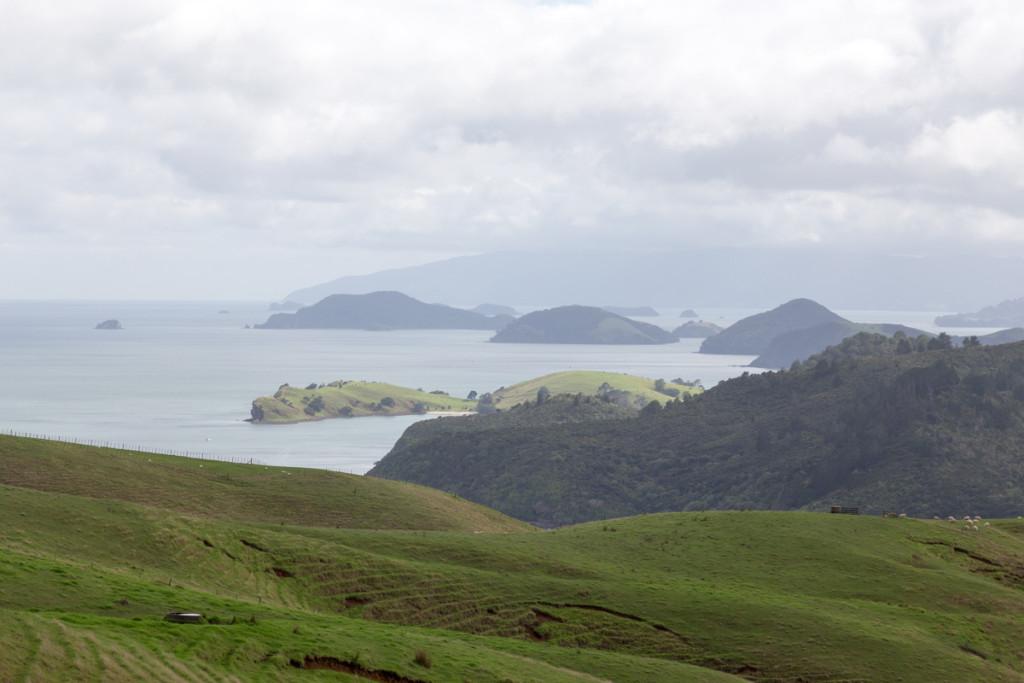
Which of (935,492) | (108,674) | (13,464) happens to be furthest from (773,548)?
(935,492)

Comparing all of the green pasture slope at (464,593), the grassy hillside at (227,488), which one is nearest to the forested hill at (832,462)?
the green pasture slope at (464,593)

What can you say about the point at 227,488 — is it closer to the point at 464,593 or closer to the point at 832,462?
the point at 464,593

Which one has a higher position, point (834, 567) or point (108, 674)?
point (108, 674)

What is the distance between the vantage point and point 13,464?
65.1 metres

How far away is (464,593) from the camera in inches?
1913

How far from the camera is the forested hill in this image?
6048 inches

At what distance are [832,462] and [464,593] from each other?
136 metres

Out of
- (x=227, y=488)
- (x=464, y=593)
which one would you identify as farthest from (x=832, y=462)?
(x=464, y=593)

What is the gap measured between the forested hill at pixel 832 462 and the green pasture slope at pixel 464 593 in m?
84.5

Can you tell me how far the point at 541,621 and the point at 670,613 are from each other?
666 cm

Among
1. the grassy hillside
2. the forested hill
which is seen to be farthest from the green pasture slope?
the forested hill

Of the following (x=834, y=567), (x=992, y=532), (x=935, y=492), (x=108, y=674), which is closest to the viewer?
(x=108, y=674)

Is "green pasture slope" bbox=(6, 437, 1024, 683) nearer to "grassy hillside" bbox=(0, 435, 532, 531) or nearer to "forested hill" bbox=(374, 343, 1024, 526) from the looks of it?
"grassy hillside" bbox=(0, 435, 532, 531)

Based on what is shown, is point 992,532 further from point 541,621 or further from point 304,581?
point 304,581
